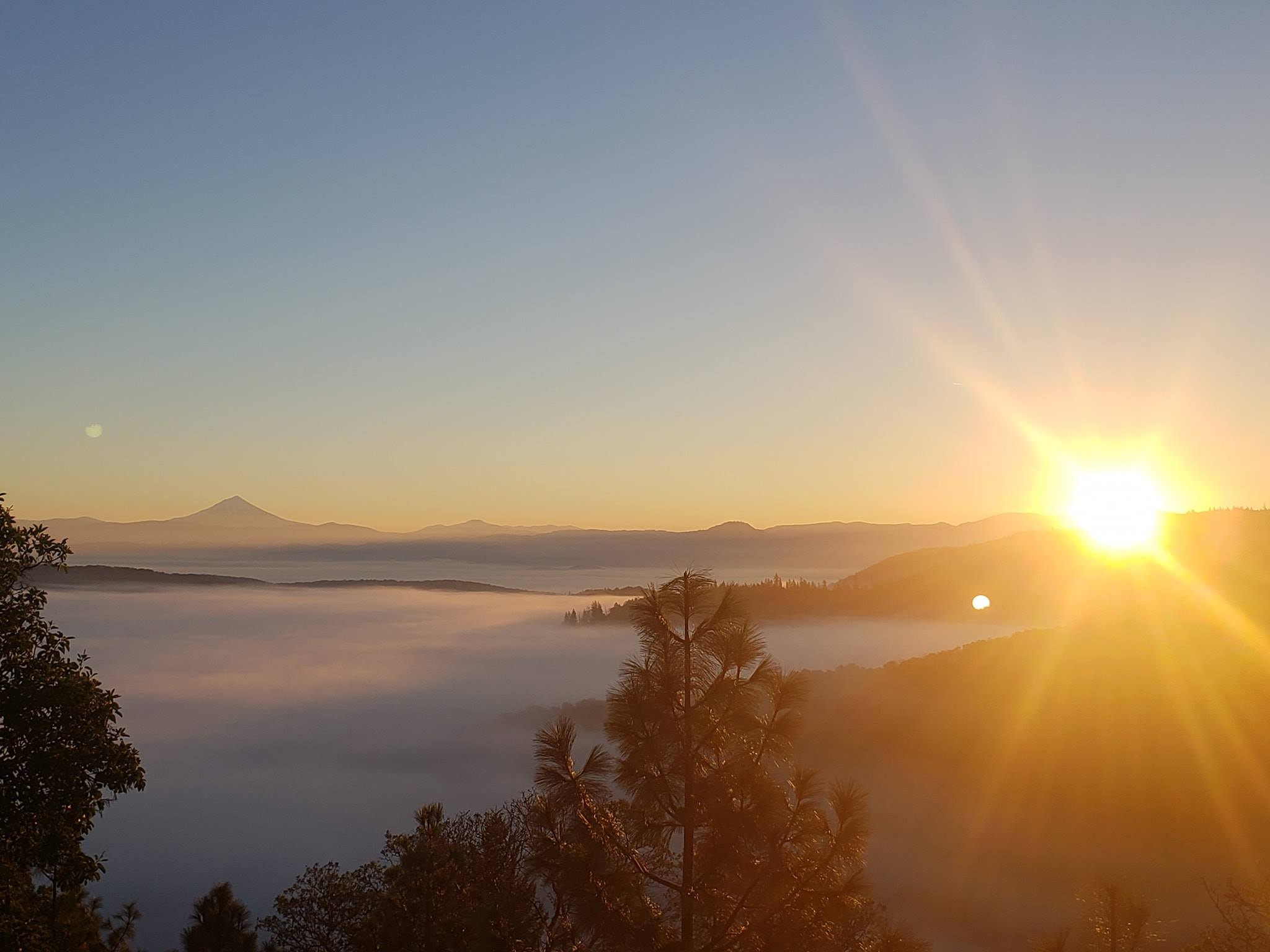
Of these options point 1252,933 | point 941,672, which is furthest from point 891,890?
point 1252,933

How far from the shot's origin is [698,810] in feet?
49.3

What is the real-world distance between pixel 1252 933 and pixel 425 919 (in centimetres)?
1929

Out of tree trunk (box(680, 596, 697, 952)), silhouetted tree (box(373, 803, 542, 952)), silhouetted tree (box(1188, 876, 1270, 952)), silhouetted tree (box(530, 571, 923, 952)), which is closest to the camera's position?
silhouetted tree (box(530, 571, 923, 952))

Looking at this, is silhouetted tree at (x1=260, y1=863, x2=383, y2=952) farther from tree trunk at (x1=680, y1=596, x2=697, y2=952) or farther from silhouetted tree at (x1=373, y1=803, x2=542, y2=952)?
tree trunk at (x1=680, y1=596, x2=697, y2=952)

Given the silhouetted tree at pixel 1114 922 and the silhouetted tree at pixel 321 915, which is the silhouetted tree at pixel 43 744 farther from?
the silhouetted tree at pixel 1114 922

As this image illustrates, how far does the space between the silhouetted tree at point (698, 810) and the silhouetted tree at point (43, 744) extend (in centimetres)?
686

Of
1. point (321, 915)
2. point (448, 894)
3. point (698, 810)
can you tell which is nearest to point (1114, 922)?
point (698, 810)

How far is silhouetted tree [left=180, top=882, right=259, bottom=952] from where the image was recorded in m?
45.1

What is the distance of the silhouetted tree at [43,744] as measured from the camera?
13141mm

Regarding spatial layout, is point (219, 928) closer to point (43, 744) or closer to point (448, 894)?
point (448, 894)

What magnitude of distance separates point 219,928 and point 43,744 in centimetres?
4019

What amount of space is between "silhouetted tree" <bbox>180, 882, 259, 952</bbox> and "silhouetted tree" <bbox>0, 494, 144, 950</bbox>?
3742 cm

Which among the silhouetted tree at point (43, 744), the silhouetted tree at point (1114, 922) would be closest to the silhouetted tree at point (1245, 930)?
the silhouetted tree at point (1114, 922)

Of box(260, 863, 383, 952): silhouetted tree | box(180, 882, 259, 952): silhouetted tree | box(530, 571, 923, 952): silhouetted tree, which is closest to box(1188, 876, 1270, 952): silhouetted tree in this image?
box(530, 571, 923, 952): silhouetted tree
